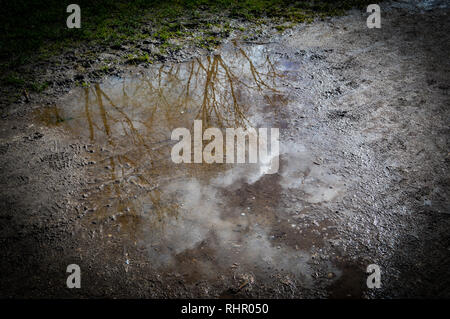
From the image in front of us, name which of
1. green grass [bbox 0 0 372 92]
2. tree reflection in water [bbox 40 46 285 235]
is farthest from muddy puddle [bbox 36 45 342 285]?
green grass [bbox 0 0 372 92]

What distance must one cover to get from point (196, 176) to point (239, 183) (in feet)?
1.68

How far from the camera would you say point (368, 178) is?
3564mm

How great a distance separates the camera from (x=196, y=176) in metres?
3.66

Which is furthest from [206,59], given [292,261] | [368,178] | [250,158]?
[292,261]

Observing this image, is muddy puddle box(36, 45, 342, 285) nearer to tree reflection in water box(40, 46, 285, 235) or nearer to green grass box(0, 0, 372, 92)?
tree reflection in water box(40, 46, 285, 235)

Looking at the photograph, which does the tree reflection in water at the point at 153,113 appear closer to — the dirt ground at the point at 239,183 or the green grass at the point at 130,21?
the dirt ground at the point at 239,183

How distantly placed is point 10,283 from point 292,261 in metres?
2.55

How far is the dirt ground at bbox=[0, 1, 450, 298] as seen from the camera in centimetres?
283

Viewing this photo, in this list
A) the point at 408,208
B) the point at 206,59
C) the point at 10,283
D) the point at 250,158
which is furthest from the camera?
the point at 206,59

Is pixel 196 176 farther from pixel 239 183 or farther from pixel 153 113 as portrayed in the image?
pixel 153 113

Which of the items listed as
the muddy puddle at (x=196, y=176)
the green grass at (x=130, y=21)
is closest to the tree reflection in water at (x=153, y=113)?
the muddy puddle at (x=196, y=176)

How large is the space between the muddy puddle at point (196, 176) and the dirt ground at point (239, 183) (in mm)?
17

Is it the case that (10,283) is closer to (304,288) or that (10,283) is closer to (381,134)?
(304,288)
